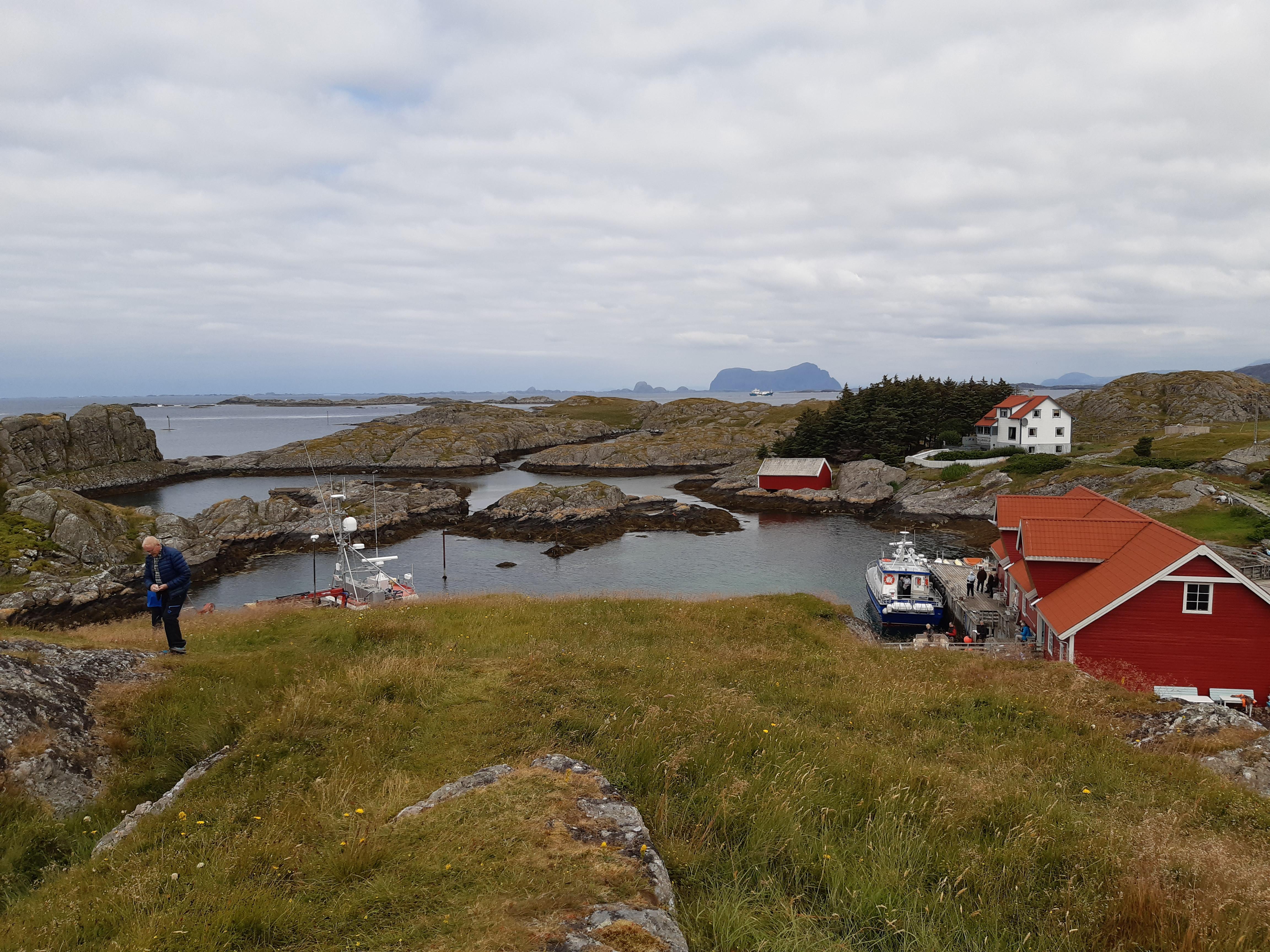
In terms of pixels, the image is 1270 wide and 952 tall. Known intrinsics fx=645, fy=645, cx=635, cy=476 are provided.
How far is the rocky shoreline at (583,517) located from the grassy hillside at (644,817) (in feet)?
168

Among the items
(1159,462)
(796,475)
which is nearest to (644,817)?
(796,475)

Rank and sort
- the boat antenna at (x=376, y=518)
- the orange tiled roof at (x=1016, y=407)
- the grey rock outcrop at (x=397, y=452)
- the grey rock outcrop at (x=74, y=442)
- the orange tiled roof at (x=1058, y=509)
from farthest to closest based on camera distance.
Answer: the grey rock outcrop at (x=397, y=452) < the grey rock outcrop at (x=74, y=442) < the orange tiled roof at (x=1016, y=407) < the boat antenna at (x=376, y=518) < the orange tiled roof at (x=1058, y=509)

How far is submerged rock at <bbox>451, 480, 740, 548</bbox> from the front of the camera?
65938mm

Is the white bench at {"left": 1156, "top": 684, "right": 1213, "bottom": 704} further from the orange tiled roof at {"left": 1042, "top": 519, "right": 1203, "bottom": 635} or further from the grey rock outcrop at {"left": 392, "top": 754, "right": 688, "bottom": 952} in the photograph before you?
the grey rock outcrop at {"left": 392, "top": 754, "right": 688, "bottom": 952}

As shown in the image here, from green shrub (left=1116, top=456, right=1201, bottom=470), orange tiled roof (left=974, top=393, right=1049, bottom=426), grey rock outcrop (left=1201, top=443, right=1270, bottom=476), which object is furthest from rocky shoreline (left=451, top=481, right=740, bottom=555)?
grey rock outcrop (left=1201, top=443, right=1270, bottom=476)

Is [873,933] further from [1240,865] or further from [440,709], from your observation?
[440,709]

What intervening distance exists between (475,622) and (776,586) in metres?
34.7

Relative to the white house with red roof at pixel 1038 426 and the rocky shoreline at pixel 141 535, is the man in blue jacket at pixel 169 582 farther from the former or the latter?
the white house with red roof at pixel 1038 426

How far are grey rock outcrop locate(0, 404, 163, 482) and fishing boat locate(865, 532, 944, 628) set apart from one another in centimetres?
11523

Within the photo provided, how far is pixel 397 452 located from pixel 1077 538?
115m

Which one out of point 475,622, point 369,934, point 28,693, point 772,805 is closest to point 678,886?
point 772,805

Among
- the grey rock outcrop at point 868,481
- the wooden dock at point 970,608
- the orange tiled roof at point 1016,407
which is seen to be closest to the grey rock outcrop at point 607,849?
the wooden dock at point 970,608

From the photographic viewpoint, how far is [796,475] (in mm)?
85188

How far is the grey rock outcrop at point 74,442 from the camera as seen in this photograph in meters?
99.1
